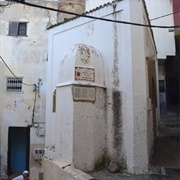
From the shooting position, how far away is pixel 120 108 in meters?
6.34

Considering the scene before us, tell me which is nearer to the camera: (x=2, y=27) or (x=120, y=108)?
(x=120, y=108)

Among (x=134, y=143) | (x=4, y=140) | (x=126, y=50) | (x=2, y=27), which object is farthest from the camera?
(x=2, y=27)

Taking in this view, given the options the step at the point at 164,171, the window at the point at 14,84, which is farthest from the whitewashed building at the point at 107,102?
the window at the point at 14,84

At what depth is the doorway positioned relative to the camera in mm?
12383

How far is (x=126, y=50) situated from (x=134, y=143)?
2395mm

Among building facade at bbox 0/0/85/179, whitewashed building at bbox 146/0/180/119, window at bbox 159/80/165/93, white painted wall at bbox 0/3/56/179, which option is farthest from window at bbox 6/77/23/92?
window at bbox 159/80/165/93

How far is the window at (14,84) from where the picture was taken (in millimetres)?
12320

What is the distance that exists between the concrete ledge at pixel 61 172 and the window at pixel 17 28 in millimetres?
7832

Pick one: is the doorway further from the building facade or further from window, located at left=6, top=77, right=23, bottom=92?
window, located at left=6, top=77, right=23, bottom=92

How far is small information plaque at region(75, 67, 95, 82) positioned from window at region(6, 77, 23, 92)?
6.92m

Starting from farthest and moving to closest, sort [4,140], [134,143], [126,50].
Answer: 1. [4,140]
2. [126,50]
3. [134,143]

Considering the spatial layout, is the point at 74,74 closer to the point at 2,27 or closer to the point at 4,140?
the point at 4,140

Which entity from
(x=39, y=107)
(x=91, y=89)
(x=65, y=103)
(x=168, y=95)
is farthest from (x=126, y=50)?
(x=168, y=95)

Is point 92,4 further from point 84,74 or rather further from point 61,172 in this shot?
point 61,172
